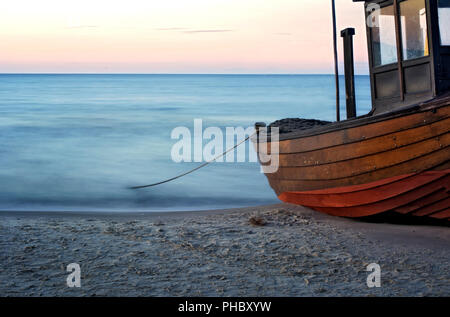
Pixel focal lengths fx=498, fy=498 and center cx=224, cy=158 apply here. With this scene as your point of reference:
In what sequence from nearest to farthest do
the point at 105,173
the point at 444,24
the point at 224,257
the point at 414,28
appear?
the point at 224,257 → the point at 444,24 → the point at 414,28 → the point at 105,173

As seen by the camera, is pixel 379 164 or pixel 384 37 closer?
pixel 379 164

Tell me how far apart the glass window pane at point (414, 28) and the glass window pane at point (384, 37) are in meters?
0.21

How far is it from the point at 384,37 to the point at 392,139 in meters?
1.77

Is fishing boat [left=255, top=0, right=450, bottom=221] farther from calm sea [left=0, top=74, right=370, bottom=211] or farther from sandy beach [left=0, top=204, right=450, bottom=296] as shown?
calm sea [left=0, top=74, right=370, bottom=211]

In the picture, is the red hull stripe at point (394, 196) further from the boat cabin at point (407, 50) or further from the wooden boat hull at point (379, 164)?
the boat cabin at point (407, 50)

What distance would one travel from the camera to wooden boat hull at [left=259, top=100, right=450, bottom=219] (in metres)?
5.17

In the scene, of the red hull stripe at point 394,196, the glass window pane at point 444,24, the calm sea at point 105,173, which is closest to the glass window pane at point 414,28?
the glass window pane at point 444,24

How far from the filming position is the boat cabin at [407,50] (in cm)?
580

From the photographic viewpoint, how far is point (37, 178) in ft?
40.1

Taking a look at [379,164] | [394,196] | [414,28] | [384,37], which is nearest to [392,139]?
[379,164]

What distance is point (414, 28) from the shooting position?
605cm

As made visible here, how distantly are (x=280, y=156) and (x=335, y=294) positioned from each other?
11.5 ft

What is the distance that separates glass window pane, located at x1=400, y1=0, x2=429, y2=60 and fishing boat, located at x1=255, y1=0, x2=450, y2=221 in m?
0.01

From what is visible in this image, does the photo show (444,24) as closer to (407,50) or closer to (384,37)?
(407,50)
